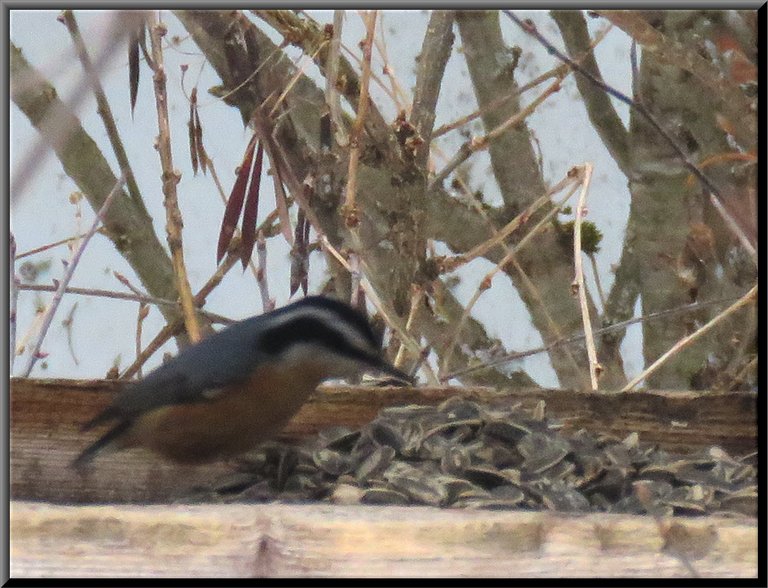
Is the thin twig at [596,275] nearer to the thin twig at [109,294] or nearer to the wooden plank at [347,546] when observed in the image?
the thin twig at [109,294]

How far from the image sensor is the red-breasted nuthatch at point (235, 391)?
1359 millimetres

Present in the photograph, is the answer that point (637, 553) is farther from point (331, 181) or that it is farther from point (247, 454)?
point (331, 181)

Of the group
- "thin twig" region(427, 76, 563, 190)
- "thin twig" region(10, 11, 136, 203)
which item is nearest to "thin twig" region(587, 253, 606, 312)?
"thin twig" region(427, 76, 563, 190)

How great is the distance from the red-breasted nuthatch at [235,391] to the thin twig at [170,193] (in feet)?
1.22

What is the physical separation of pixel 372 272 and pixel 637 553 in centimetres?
138

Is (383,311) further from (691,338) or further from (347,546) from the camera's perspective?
(347,546)

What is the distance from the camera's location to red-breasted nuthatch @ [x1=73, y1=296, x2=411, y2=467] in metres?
1.36

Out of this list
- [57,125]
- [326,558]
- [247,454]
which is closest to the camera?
[57,125]

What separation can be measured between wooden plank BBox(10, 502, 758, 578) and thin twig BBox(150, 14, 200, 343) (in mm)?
808

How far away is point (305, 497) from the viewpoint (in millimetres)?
1314

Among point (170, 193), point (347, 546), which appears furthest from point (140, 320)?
point (347, 546)

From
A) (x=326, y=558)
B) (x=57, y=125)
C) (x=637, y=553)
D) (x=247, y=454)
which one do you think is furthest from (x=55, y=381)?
(x=57, y=125)

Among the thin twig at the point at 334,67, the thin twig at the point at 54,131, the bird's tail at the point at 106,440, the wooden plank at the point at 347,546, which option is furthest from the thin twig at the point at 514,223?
the thin twig at the point at 54,131

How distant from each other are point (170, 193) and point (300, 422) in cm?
47
